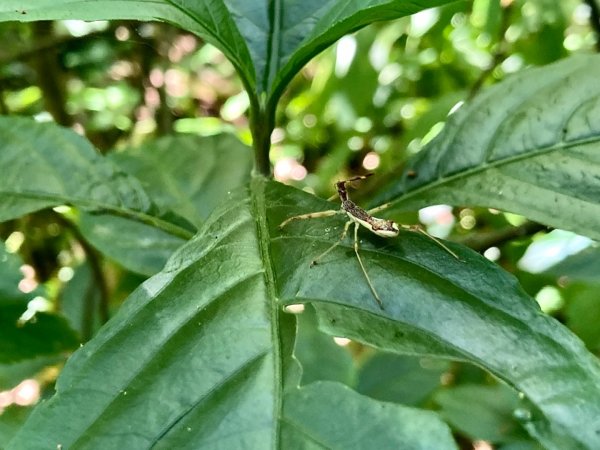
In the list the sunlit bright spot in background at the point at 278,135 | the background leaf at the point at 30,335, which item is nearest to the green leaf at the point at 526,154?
the background leaf at the point at 30,335

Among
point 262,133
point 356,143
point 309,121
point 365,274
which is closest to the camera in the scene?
point 365,274

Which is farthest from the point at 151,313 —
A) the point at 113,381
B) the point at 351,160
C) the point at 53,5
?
the point at 351,160

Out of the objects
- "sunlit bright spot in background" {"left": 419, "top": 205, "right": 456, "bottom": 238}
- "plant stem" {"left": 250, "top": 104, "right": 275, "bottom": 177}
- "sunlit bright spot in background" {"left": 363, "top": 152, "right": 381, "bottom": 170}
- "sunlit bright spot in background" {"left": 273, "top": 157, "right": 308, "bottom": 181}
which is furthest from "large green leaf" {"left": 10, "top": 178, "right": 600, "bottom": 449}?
"sunlit bright spot in background" {"left": 273, "top": 157, "right": 308, "bottom": 181}

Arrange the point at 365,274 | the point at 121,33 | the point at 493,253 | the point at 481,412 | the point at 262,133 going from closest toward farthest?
1. the point at 365,274
2. the point at 262,133
3. the point at 481,412
4. the point at 493,253
5. the point at 121,33

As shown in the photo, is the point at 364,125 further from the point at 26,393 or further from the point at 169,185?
the point at 26,393

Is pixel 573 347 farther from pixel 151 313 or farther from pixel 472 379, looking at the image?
pixel 472 379

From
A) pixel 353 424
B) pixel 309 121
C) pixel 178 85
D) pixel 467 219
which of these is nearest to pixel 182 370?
pixel 353 424

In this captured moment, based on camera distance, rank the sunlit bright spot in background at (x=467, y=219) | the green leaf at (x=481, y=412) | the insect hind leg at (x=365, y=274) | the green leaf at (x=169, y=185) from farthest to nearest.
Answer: the sunlit bright spot in background at (x=467, y=219) < the green leaf at (x=481, y=412) < the green leaf at (x=169, y=185) < the insect hind leg at (x=365, y=274)

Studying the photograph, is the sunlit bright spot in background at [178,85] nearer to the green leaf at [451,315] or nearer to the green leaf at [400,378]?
the green leaf at [400,378]
